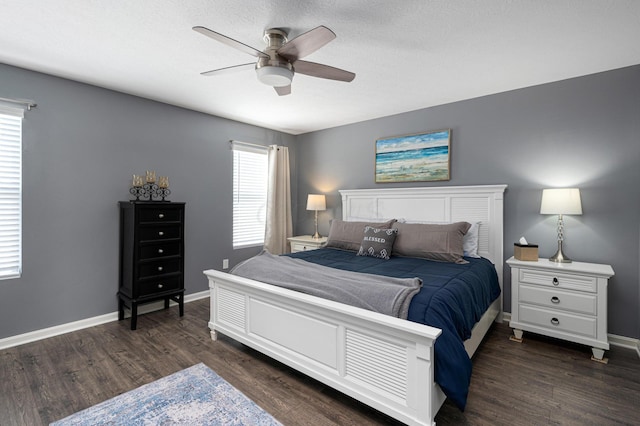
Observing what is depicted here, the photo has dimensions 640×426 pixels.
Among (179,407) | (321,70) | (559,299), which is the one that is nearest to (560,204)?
(559,299)

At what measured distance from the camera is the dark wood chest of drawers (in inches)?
124

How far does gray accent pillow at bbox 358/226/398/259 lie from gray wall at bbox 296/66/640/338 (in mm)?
1105

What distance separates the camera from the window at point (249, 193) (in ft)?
14.8

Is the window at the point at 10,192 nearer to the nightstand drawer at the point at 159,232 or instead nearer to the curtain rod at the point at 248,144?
the nightstand drawer at the point at 159,232

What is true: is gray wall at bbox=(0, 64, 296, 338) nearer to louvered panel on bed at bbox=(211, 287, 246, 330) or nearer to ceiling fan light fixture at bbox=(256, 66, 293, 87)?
louvered panel on bed at bbox=(211, 287, 246, 330)

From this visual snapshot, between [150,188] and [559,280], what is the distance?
13.9 ft

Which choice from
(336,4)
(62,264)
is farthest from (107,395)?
(336,4)

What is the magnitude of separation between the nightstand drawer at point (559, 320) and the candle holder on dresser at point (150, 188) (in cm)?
393

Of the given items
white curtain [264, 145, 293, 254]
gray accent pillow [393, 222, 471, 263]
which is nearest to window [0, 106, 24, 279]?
white curtain [264, 145, 293, 254]

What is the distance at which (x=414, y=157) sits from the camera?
157 inches

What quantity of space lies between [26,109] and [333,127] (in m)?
3.58

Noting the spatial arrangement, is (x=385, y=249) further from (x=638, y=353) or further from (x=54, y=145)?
(x=54, y=145)

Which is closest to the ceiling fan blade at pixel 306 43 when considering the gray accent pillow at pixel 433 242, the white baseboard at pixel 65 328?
the gray accent pillow at pixel 433 242

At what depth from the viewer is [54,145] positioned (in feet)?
9.64
